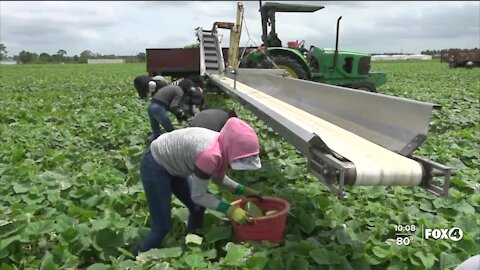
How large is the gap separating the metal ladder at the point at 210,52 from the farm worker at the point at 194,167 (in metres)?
7.68

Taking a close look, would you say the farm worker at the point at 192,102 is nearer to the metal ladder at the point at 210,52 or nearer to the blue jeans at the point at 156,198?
the blue jeans at the point at 156,198

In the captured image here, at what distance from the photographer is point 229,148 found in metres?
3.01

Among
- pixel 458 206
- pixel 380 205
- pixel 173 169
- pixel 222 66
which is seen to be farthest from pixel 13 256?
pixel 222 66

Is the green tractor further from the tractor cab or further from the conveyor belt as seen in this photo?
the conveyor belt

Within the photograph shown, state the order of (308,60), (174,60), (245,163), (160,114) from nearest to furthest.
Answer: (245,163), (160,114), (308,60), (174,60)

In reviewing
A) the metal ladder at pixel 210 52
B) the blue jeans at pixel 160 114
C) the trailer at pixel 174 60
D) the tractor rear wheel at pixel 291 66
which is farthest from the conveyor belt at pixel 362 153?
the trailer at pixel 174 60

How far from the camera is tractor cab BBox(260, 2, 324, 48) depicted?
1108 centimetres

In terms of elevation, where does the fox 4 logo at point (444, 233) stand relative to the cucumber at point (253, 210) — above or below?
below

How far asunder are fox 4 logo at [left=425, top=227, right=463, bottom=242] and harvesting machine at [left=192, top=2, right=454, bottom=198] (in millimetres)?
611

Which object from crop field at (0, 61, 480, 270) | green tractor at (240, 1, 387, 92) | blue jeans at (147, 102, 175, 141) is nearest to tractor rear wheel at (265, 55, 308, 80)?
green tractor at (240, 1, 387, 92)

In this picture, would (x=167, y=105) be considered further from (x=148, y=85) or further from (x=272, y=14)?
(x=272, y=14)

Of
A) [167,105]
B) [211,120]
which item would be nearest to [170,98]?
[167,105]

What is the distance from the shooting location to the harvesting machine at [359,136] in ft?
8.68

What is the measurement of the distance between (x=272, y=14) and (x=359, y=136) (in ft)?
25.3
